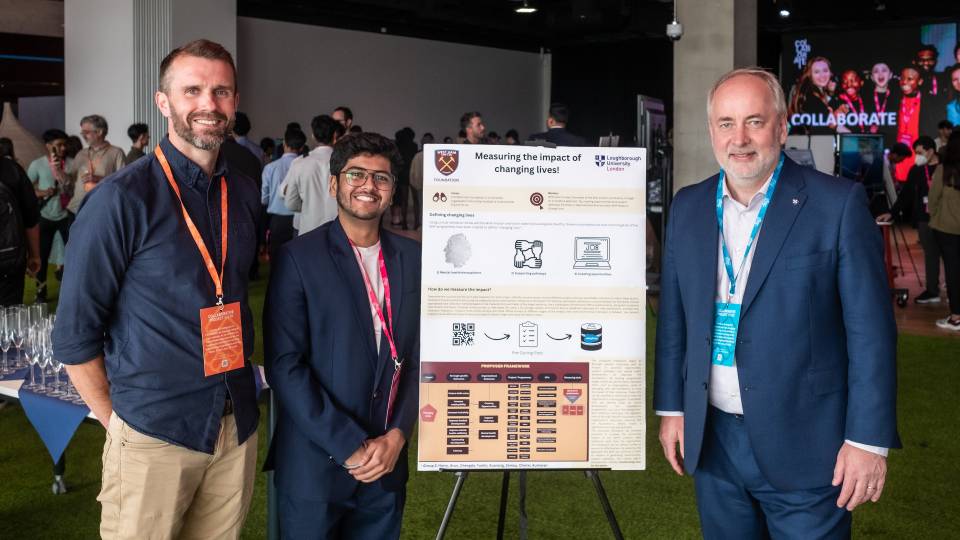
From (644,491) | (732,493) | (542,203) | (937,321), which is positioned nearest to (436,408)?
(542,203)

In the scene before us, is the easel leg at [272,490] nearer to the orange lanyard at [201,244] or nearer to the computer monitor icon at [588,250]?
the orange lanyard at [201,244]

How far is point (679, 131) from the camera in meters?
9.38

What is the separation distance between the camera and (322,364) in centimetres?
233

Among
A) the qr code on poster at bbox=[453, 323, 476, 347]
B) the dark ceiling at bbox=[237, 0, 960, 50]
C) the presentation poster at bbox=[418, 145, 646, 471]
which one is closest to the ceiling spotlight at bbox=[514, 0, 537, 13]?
the dark ceiling at bbox=[237, 0, 960, 50]

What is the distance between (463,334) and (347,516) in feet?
1.83

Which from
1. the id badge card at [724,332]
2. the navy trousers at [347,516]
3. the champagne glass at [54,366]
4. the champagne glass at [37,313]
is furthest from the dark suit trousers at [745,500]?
the champagne glass at [37,313]

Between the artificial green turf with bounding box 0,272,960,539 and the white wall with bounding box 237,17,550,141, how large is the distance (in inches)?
495

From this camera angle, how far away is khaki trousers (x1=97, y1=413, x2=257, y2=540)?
7.04 feet

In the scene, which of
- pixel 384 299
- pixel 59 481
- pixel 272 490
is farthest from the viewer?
pixel 59 481

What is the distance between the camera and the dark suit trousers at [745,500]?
85.8 inches

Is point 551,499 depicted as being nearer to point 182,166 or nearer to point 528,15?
point 182,166

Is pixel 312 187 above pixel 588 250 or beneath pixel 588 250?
above

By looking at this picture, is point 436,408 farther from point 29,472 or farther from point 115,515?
point 29,472

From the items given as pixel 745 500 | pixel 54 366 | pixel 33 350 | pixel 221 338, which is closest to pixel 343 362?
pixel 221 338
